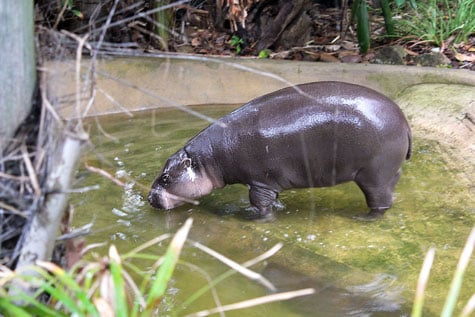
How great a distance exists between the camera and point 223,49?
7.89 m

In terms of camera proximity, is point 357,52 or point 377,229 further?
point 357,52

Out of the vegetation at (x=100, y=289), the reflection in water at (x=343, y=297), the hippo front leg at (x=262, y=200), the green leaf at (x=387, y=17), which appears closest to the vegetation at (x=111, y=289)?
the vegetation at (x=100, y=289)

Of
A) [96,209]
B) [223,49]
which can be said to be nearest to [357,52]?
[223,49]

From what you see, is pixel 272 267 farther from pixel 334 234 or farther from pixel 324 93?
pixel 324 93

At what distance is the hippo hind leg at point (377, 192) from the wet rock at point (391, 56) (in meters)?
3.05

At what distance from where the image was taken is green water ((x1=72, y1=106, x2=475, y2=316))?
10.8 feet

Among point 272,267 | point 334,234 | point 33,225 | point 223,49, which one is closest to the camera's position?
point 33,225

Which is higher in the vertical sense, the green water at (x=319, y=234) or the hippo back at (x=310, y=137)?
the hippo back at (x=310, y=137)

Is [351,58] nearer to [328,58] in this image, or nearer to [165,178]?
[328,58]

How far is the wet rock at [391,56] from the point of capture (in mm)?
6961

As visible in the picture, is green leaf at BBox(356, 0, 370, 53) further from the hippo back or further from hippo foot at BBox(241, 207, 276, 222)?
hippo foot at BBox(241, 207, 276, 222)

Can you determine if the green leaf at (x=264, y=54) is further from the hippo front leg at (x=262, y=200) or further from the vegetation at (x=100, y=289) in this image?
the vegetation at (x=100, y=289)

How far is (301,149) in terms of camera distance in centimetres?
403

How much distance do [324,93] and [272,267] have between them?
1058mm
